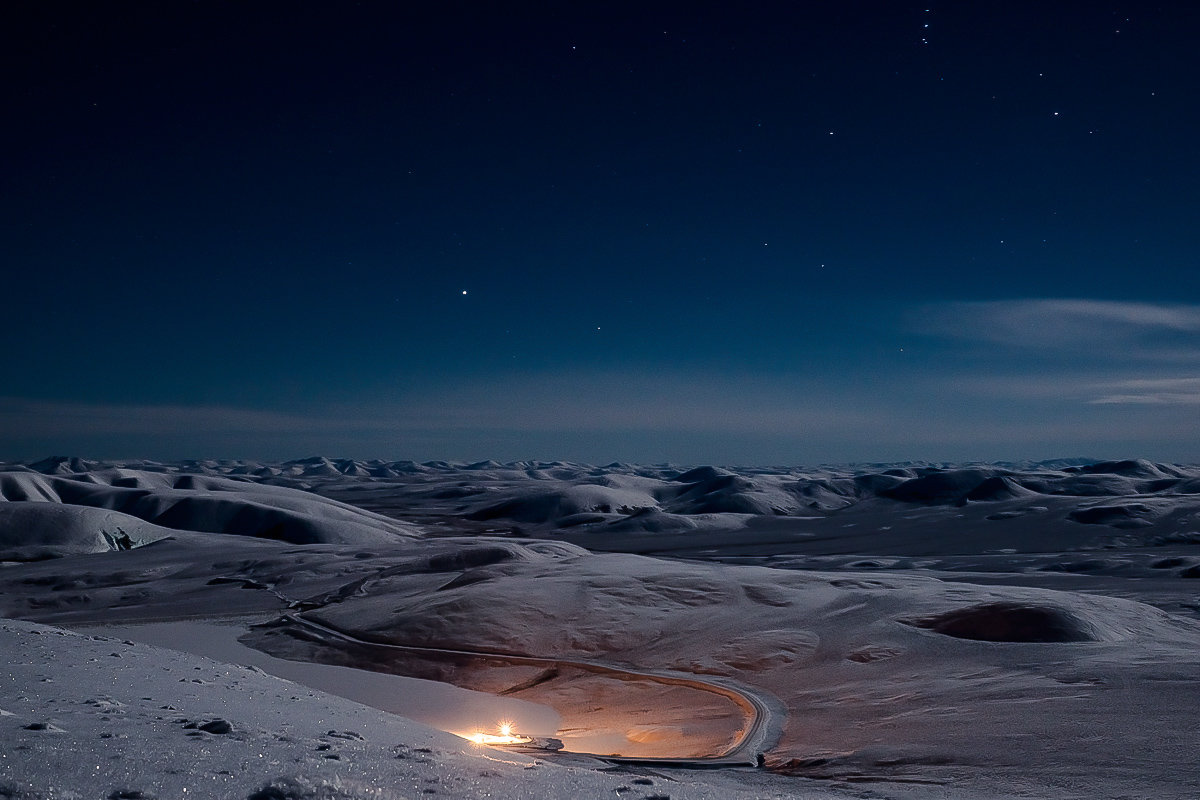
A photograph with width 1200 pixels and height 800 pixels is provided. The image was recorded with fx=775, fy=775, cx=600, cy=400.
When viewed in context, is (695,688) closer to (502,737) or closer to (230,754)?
(502,737)

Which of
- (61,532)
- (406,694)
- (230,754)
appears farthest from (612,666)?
(61,532)

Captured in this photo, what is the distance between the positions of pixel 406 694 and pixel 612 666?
110 inches

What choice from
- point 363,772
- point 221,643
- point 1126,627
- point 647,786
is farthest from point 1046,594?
point 221,643

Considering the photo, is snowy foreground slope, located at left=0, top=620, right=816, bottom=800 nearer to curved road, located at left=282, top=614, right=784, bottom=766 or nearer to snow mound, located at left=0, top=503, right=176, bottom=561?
curved road, located at left=282, top=614, right=784, bottom=766

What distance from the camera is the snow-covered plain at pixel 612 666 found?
3.72m

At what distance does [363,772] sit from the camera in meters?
3.36

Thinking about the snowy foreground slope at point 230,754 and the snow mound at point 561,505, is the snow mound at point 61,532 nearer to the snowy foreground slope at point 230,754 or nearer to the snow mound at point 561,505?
the snowy foreground slope at point 230,754

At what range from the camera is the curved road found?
575cm

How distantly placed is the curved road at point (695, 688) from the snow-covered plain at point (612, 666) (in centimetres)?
5

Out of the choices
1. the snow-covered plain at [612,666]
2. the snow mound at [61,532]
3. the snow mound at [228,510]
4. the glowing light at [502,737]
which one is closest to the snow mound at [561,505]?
the snow mound at [228,510]

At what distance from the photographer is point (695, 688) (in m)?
9.26

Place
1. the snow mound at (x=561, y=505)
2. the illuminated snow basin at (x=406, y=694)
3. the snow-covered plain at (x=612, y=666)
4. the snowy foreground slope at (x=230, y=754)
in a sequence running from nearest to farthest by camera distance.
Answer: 1. the snowy foreground slope at (x=230, y=754)
2. the snow-covered plain at (x=612, y=666)
3. the illuminated snow basin at (x=406, y=694)
4. the snow mound at (x=561, y=505)

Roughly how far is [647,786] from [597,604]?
10.1m

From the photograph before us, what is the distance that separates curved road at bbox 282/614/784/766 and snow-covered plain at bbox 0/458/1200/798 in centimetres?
5
